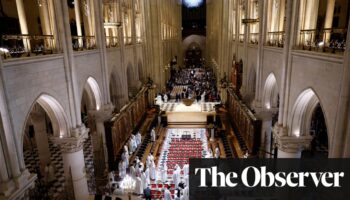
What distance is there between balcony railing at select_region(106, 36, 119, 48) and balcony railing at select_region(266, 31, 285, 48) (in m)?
8.67

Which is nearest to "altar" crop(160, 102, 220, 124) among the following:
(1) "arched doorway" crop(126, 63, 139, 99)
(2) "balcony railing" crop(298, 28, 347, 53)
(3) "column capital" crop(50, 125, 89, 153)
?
(1) "arched doorway" crop(126, 63, 139, 99)

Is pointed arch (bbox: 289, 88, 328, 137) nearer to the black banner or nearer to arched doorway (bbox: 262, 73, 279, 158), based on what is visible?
the black banner

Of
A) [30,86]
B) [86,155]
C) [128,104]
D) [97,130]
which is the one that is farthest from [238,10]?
[30,86]

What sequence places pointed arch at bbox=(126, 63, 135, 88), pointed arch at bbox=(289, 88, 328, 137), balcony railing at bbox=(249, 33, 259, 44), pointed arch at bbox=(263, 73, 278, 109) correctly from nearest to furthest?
pointed arch at bbox=(289, 88, 328, 137) < pointed arch at bbox=(263, 73, 278, 109) < balcony railing at bbox=(249, 33, 259, 44) < pointed arch at bbox=(126, 63, 135, 88)

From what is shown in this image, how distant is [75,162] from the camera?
1080 cm

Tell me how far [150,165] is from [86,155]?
19.0ft

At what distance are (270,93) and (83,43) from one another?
9409 millimetres

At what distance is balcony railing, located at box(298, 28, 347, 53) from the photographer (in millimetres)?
7380

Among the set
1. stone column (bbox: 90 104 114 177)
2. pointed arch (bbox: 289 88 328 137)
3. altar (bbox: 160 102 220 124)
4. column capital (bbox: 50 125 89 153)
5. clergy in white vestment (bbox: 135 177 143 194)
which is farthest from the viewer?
altar (bbox: 160 102 220 124)

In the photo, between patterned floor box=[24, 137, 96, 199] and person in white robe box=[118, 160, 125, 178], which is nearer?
patterned floor box=[24, 137, 96, 199]

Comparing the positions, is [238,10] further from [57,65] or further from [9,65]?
[9,65]

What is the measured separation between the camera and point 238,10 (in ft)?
67.2

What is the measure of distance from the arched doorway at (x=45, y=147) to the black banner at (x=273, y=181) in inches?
223

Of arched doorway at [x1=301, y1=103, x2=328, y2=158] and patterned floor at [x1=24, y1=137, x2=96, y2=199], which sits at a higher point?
Answer: arched doorway at [x1=301, y1=103, x2=328, y2=158]
